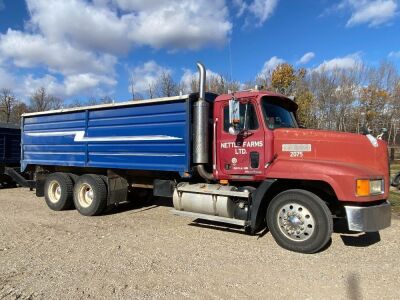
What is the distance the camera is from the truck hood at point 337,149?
6570 mm

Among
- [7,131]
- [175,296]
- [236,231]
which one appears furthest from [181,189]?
[7,131]

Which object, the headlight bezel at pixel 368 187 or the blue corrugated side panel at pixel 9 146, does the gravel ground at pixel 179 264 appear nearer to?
the headlight bezel at pixel 368 187

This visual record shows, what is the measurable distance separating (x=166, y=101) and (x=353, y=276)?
4.83 metres

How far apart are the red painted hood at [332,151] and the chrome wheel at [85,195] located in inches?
198

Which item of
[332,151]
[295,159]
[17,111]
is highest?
[17,111]

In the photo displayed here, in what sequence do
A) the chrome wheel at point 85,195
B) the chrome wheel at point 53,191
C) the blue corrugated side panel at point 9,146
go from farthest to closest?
1. the blue corrugated side panel at point 9,146
2. the chrome wheel at point 53,191
3. the chrome wheel at point 85,195

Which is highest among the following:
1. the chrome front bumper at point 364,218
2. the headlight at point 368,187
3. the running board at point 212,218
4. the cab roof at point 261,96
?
the cab roof at point 261,96

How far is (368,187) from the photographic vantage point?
6.07 m

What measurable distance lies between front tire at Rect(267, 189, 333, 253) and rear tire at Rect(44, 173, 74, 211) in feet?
18.6

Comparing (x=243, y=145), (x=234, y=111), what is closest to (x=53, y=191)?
(x=243, y=145)

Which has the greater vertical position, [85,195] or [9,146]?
[9,146]

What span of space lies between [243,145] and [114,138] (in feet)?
10.9

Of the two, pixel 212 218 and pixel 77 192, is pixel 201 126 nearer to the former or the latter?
pixel 212 218

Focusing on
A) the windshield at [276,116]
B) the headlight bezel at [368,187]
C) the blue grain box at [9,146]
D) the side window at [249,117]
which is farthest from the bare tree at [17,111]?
the headlight bezel at [368,187]
